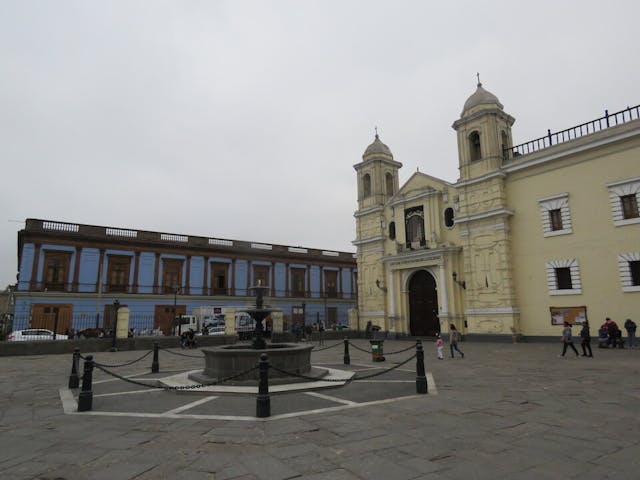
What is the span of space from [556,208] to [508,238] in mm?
2690

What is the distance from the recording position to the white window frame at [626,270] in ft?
55.0

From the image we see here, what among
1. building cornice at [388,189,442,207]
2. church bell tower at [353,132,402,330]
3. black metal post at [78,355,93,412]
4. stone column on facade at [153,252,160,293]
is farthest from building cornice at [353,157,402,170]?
black metal post at [78,355,93,412]

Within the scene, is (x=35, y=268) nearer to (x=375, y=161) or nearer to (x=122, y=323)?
(x=122, y=323)

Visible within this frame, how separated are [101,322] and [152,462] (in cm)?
2884

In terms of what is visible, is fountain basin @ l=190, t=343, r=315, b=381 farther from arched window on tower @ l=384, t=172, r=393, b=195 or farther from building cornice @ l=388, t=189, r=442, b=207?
arched window on tower @ l=384, t=172, r=393, b=195

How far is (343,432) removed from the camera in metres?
5.34

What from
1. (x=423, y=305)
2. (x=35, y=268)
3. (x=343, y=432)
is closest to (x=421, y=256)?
(x=423, y=305)

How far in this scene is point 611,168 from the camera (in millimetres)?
17750

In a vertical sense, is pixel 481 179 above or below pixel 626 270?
above

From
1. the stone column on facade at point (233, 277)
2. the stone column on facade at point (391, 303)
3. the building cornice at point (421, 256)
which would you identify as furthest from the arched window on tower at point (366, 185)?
the stone column on facade at point (233, 277)

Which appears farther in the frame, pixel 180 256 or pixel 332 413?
pixel 180 256

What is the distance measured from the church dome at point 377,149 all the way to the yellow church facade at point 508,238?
3186mm

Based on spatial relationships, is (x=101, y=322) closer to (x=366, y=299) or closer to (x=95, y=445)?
(x=366, y=299)

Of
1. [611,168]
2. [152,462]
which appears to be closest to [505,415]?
[152,462]
